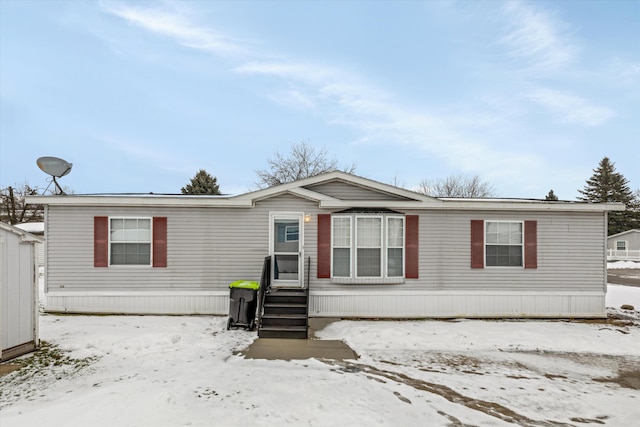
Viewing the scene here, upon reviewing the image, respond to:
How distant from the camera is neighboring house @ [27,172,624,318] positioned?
8125 millimetres

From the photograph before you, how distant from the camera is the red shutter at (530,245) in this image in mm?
8633

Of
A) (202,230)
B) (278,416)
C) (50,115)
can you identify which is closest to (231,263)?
(202,230)

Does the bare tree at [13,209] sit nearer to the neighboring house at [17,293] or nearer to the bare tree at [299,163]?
the bare tree at [299,163]

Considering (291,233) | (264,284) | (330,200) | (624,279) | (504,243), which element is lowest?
(624,279)

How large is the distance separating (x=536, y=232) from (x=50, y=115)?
213 m

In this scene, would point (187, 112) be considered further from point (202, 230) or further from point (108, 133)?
point (202, 230)

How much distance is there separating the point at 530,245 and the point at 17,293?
11.3 metres

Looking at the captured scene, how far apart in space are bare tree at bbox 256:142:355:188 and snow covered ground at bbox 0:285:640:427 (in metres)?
22.9

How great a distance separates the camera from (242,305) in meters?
7.20

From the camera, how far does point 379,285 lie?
27.7ft

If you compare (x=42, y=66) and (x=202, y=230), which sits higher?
(x=42, y=66)

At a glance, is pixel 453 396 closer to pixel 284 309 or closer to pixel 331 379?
pixel 331 379

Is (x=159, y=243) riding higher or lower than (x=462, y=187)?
lower

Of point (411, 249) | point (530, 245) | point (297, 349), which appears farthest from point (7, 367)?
point (530, 245)
